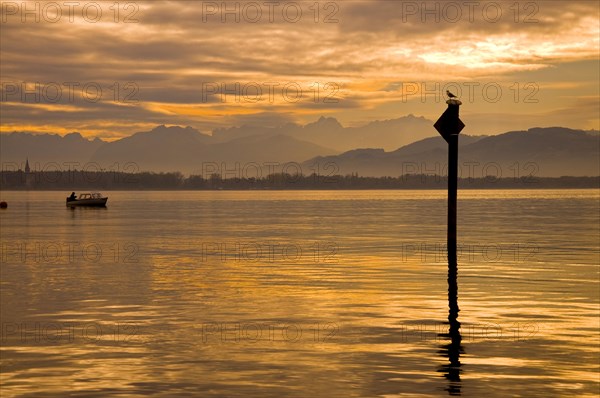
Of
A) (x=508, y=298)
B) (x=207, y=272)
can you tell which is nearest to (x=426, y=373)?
(x=508, y=298)

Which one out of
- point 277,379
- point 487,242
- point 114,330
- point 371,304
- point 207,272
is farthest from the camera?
point 487,242

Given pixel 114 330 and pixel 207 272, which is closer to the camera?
pixel 114 330

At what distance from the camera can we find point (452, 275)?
35375 millimetres

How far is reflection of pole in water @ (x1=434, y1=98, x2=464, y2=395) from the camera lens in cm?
Result: 1692

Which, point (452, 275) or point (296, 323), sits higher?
point (452, 275)

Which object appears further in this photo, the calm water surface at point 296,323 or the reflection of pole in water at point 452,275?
the reflection of pole in water at point 452,275

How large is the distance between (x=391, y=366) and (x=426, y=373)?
911 millimetres

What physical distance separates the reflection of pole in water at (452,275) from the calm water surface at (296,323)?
0.15 m

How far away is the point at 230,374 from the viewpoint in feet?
54.6

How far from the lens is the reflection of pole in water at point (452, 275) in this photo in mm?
16922

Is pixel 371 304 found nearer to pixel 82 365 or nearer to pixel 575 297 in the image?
pixel 575 297

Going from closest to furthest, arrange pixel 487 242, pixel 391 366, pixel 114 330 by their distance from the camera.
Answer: pixel 391 366
pixel 114 330
pixel 487 242

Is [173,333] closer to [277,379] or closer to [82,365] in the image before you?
[82,365]

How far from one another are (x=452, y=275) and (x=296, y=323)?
45.1 feet
